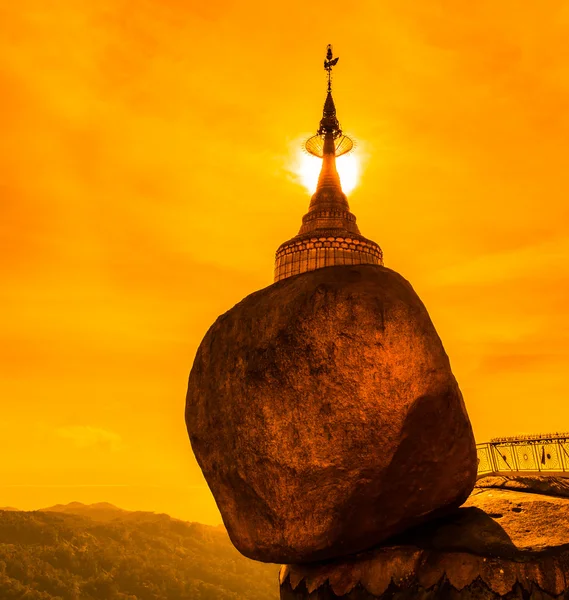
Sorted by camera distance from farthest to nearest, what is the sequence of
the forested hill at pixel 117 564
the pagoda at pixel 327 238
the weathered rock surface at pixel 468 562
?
the forested hill at pixel 117 564 < the pagoda at pixel 327 238 < the weathered rock surface at pixel 468 562

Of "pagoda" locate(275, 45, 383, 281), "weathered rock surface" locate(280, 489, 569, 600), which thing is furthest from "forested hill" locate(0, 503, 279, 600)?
"weathered rock surface" locate(280, 489, 569, 600)

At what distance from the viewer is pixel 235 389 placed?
554 cm

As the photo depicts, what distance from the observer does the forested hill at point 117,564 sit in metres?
66.6

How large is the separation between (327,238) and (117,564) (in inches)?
2969

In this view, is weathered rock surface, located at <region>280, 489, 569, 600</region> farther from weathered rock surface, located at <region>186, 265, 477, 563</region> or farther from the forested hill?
the forested hill

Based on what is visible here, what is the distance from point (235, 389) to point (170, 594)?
8475cm

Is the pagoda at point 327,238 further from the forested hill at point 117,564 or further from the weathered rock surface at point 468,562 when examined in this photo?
the forested hill at point 117,564

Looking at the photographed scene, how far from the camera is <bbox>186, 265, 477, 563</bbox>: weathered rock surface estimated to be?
4.93m

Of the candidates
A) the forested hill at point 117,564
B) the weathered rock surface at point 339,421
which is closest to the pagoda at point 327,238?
the weathered rock surface at point 339,421

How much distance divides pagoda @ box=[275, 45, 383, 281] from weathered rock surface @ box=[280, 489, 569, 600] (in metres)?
18.5

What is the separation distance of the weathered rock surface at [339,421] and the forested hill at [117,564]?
2686 inches

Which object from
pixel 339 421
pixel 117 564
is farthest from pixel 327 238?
pixel 117 564

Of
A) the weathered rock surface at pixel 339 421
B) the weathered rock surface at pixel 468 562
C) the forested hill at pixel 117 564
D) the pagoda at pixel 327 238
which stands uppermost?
the pagoda at pixel 327 238

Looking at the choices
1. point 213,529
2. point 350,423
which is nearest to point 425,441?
point 350,423
